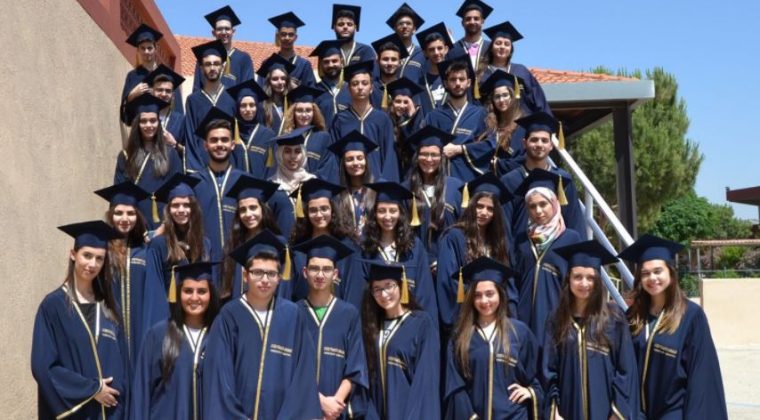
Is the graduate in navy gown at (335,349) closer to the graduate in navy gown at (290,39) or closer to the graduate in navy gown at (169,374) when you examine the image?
the graduate in navy gown at (169,374)

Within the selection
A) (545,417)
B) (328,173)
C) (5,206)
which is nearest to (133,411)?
(5,206)

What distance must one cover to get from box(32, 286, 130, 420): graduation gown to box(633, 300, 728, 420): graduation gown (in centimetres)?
306

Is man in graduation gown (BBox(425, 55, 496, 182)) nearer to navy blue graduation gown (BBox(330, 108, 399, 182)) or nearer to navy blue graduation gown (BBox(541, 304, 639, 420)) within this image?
navy blue graduation gown (BBox(330, 108, 399, 182))

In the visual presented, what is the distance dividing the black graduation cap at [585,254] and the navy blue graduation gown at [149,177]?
3.07 metres

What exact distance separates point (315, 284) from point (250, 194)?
1087 mm

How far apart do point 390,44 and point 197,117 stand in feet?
6.67

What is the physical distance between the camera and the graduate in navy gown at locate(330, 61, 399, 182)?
8.10 m

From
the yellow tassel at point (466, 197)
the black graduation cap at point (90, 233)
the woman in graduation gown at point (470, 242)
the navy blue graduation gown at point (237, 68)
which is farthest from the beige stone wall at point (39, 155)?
the yellow tassel at point (466, 197)

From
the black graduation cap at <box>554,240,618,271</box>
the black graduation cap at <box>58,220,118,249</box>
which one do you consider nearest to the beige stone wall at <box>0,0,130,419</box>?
the black graduation cap at <box>58,220,118,249</box>

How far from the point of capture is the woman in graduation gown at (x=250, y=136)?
7.96 metres

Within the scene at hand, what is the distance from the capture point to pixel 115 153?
28.6 feet

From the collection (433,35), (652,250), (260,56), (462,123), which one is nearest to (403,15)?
(433,35)

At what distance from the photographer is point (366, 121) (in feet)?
26.8

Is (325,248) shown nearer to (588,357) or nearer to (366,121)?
(588,357)
